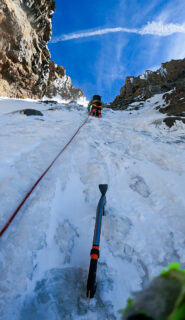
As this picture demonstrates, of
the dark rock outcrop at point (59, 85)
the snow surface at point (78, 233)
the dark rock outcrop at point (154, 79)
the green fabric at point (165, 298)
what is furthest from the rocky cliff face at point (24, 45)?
the dark rock outcrop at point (59, 85)

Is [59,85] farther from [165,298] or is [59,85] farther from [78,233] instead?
[165,298]

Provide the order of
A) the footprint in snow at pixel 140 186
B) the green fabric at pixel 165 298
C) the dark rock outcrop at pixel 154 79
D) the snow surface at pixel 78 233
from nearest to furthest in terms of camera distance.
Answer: the green fabric at pixel 165 298 → the snow surface at pixel 78 233 → the footprint in snow at pixel 140 186 → the dark rock outcrop at pixel 154 79

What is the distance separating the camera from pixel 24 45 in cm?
2552

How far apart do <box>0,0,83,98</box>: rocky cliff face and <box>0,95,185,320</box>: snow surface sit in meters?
25.5

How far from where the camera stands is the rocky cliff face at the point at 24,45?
2214 centimetres

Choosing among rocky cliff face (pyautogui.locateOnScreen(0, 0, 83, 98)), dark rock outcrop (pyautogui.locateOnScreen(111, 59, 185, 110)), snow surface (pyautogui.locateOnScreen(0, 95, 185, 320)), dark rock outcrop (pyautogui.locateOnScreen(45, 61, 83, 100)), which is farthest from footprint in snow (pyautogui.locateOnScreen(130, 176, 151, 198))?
dark rock outcrop (pyautogui.locateOnScreen(45, 61, 83, 100))

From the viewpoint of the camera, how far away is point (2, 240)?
159 centimetres

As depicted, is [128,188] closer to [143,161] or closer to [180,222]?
[180,222]

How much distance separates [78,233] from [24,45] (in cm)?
3232

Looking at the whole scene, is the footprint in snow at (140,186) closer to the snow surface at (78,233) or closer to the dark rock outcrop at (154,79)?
the snow surface at (78,233)

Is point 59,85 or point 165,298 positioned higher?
point 59,85

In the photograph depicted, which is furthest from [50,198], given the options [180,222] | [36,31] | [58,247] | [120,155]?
[36,31]

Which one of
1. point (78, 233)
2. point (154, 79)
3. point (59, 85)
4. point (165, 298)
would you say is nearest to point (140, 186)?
point (78, 233)

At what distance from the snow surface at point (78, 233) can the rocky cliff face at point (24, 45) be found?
1004 inches
